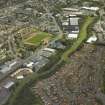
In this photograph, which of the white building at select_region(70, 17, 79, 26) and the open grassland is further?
the white building at select_region(70, 17, 79, 26)

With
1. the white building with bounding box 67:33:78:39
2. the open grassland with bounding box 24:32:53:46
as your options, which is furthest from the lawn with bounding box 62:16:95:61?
the open grassland with bounding box 24:32:53:46

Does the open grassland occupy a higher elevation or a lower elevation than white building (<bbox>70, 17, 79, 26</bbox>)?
lower

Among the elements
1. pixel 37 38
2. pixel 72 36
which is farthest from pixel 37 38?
pixel 72 36

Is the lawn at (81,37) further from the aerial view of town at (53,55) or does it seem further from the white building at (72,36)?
the white building at (72,36)

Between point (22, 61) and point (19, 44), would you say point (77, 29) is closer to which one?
point (19, 44)

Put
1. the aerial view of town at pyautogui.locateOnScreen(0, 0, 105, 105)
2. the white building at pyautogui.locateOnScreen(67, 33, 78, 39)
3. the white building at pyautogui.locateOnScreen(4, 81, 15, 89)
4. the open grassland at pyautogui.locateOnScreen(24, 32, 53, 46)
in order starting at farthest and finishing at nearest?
1. the white building at pyautogui.locateOnScreen(67, 33, 78, 39)
2. the open grassland at pyautogui.locateOnScreen(24, 32, 53, 46)
3. the white building at pyautogui.locateOnScreen(4, 81, 15, 89)
4. the aerial view of town at pyautogui.locateOnScreen(0, 0, 105, 105)

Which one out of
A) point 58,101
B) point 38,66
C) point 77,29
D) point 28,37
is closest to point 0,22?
point 28,37

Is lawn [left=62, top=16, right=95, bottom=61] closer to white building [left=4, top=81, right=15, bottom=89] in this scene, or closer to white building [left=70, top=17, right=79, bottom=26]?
white building [left=70, top=17, right=79, bottom=26]

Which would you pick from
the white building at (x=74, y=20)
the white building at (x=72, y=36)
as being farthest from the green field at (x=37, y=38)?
the white building at (x=74, y=20)
